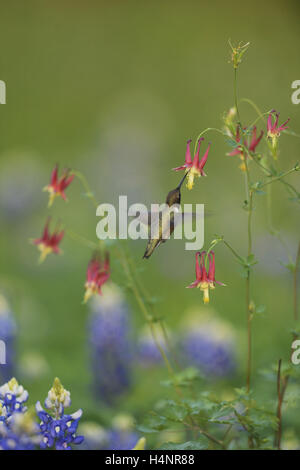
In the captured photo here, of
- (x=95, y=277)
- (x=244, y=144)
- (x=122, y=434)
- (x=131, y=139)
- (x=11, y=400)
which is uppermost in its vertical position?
(x=131, y=139)

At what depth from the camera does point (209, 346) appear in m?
1.89

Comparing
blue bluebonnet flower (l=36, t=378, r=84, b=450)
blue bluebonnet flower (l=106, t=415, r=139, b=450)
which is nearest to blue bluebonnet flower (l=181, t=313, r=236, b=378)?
blue bluebonnet flower (l=106, t=415, r=139, b=450)

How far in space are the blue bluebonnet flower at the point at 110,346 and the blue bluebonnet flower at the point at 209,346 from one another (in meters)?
0.18

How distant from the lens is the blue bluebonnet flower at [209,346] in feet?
6.05

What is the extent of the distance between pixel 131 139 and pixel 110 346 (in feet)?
7.55

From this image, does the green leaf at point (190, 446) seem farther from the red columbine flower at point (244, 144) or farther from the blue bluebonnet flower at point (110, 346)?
the blue bluebonnet flower at point (110, 346)

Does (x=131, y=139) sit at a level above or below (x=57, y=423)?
above

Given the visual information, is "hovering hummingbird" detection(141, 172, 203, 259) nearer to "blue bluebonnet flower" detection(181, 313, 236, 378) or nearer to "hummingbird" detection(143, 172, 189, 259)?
"hummingbird" detection(143, 172, 189, 259)

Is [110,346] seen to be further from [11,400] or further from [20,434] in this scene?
[20,434]

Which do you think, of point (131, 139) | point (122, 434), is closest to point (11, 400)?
point (122, 434)

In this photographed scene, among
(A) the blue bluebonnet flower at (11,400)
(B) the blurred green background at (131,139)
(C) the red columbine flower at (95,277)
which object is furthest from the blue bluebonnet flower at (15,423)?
(B) the blurred green background at (131,139)
